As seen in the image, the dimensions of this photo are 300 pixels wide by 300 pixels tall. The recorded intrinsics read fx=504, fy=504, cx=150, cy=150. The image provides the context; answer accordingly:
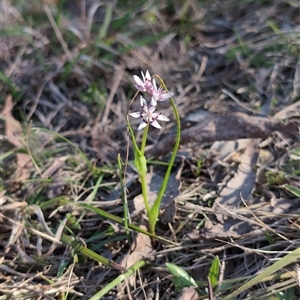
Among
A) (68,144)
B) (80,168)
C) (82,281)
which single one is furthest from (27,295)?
(68,144)

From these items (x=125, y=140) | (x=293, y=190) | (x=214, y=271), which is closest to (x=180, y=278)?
(x=214, y=271)

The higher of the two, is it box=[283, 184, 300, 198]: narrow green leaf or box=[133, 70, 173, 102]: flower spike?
box=[133, 70, 173, 102]: flower spike

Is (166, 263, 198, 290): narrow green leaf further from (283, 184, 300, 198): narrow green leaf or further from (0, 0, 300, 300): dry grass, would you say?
(283, 184, 300, 198): narrow green leaf

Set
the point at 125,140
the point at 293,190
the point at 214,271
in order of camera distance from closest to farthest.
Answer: the point at 214,271
the point at 293,190
the point at 125,140

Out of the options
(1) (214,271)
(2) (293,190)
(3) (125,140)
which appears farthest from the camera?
(3) (125,140)

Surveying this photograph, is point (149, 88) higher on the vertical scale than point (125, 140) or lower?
higher

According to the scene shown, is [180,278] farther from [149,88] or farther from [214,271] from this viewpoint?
[149,88]

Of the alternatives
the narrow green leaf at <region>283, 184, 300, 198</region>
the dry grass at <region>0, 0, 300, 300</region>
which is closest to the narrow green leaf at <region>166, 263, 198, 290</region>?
the dry grass at <region>0, 0, 300, 300</region>

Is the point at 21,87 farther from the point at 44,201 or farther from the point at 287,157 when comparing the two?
the point at 287,157

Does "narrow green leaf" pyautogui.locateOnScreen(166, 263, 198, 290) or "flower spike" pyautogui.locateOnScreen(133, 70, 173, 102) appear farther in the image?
"narrow green leaf" pyautogui.locateOnScreen(166, 263, 198, 290)

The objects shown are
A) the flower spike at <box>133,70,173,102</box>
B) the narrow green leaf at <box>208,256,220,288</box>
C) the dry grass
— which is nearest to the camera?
the flower spike at <box>133,70,173,102</box>
